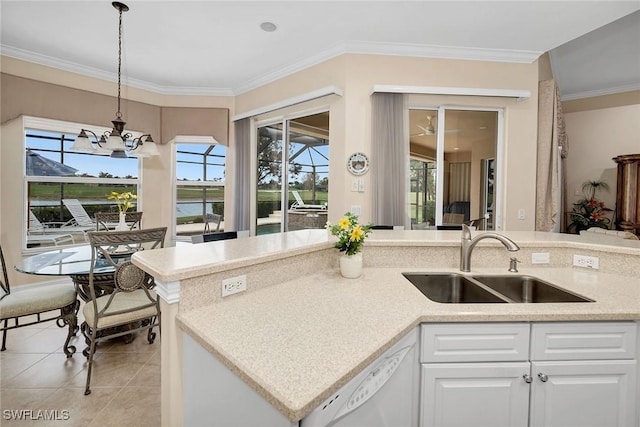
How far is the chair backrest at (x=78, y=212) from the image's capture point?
160 inches

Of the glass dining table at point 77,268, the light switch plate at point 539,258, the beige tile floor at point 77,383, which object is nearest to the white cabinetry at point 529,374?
the light switch plate at point 539,258

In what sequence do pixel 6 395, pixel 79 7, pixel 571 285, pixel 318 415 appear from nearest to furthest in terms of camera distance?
pixel 318 415
pixel 571 285
pixel 6 395
pixel 79 7

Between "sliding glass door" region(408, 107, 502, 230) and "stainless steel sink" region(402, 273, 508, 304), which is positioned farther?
"sliding glass door" region(408, 107, 502, 230)

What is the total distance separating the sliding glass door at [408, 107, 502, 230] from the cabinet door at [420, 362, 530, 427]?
2472 mm

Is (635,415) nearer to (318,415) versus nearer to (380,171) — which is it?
(318,415)

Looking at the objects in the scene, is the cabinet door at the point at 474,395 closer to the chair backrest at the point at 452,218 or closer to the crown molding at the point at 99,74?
the chair backrest at the point at 452,218

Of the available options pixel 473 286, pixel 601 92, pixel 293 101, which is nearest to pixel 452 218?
pixel 473 286

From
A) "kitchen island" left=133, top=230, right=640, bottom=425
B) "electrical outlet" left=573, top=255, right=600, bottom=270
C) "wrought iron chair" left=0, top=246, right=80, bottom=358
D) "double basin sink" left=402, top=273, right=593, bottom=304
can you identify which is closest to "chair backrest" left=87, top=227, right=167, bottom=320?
"wrought iron chair" left=0, top=246, right=80, bottom=358

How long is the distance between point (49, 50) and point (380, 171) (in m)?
4.02

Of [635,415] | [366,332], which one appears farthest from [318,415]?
[635,415]

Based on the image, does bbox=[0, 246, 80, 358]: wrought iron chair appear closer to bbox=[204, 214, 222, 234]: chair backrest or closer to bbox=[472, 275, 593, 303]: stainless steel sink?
bbox=[204, 214, 222, 234]: chair backrest

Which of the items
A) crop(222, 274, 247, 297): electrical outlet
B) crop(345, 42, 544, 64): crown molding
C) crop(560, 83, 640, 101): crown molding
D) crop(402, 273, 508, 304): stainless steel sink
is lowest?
crop(402, 273, 508, 304): stainless steel sink

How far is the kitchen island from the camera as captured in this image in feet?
2.65

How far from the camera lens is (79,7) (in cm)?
275
